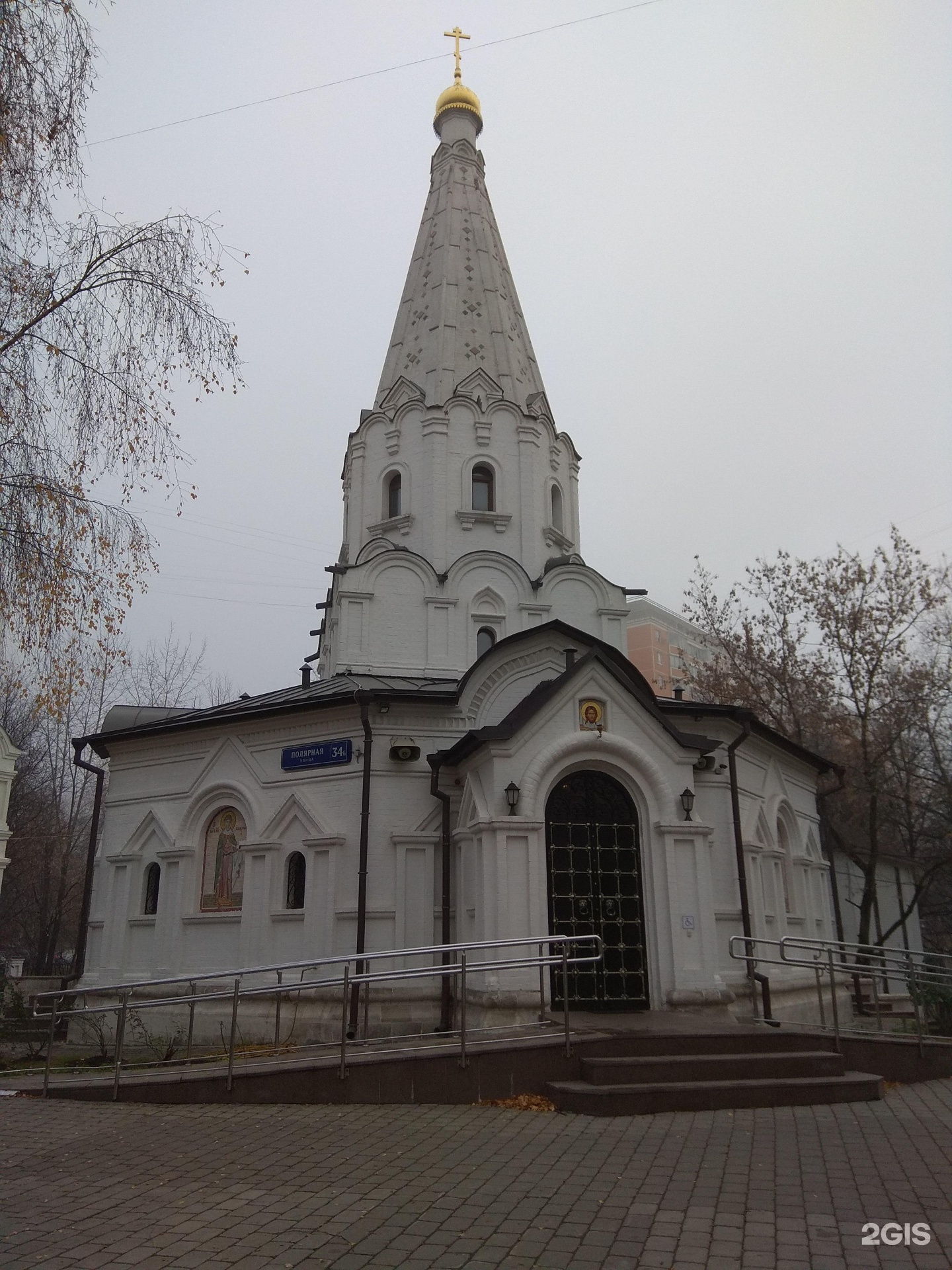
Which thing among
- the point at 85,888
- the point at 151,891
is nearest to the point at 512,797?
the point at 151,891

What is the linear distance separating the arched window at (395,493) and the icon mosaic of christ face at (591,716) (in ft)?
24.5

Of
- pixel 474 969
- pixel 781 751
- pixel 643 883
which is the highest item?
pixel 781 751

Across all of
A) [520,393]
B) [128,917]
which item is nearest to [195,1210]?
[128,917]

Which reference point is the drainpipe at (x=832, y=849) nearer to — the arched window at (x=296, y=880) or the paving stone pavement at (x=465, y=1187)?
the arched window at (x=296, y=880)

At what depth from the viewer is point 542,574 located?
18.0 m

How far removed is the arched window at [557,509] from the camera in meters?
19.5

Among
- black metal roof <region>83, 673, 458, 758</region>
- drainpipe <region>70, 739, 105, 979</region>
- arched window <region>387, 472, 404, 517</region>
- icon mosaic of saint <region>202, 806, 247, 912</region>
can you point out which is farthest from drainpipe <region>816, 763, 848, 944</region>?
drainpipe <region>70, 739, 105, 979</region>

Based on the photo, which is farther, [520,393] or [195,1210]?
[520,393]

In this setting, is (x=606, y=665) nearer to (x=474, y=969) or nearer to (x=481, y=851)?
(x=481, y=851)

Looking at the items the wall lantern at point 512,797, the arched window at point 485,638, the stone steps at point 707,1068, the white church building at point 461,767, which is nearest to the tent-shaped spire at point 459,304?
the white church building at point 461,767

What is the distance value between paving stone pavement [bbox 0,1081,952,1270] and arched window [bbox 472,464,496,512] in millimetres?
12284

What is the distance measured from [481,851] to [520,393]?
1083 cm

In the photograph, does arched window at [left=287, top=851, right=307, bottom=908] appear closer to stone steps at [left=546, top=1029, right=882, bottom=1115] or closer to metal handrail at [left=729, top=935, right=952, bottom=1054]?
metal handrail at [left=729, top=935, right=952, bottom=1054]

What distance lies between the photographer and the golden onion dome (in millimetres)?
23156
